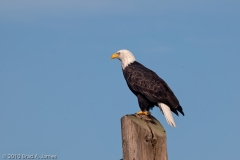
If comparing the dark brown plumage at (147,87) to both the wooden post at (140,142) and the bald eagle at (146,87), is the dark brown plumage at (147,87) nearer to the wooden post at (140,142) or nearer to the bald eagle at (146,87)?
the bald eagle at (146,87)

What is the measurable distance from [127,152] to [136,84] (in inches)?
215

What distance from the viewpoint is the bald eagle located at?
801 cm

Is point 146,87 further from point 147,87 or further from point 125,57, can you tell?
point 125,57

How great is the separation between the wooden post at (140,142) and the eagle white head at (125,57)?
578 cm

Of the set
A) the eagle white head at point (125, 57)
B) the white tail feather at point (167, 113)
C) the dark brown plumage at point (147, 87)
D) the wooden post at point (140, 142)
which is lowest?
the wooden post at point (140, 142)

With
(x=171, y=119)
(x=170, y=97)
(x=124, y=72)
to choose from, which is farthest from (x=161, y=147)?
(x=124, y=72)

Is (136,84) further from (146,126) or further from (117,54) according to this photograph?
(146,126)

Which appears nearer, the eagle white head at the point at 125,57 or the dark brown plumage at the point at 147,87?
the dark brown plumage at the point at 147,87

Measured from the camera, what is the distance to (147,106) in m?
8.62

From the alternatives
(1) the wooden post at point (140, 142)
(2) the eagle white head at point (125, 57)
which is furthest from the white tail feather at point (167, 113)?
(1) the wooden post at point (140, 142)

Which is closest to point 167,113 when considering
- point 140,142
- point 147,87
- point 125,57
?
point 147,87

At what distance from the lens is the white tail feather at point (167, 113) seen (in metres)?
7.17

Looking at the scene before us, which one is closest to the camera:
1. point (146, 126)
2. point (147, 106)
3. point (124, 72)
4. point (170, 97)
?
point (146, 126)

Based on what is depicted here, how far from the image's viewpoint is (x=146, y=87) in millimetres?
8695
